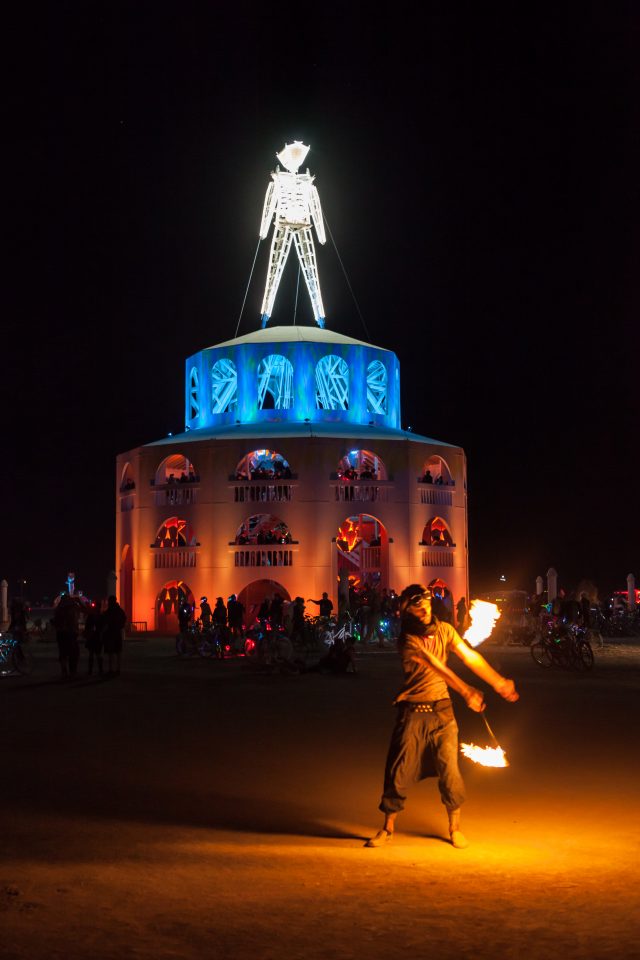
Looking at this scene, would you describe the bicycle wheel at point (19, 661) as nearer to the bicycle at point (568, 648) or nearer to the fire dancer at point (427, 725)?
the bicycle at point (568, 648)

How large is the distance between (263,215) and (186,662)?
3380cm

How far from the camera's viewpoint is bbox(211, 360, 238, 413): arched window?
55.1 meters

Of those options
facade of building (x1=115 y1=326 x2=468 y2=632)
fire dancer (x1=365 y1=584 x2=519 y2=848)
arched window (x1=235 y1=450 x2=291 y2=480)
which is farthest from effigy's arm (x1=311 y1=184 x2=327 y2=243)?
fire dancer (x1=365 y1=584 x2=519 y2=848)

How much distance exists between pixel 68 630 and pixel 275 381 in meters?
32.0

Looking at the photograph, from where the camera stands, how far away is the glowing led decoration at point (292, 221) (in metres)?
57.6

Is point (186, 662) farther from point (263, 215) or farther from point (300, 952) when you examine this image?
point (263, 215)

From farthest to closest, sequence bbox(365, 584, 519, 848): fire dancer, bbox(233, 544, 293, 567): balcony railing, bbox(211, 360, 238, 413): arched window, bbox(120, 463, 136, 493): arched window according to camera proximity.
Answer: bbox(211, 360, 238, 413): arched window
bbox(120, 463, 136, 493): arched window
bbox(233, 544, 293, 567): balcony railing
bbox(365, 584, 519, 848): fire dancer

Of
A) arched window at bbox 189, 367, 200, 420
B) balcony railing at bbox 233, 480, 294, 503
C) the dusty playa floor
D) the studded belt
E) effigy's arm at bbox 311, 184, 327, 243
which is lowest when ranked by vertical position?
the dusty playa floor

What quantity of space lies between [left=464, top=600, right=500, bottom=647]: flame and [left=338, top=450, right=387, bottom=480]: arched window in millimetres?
40987

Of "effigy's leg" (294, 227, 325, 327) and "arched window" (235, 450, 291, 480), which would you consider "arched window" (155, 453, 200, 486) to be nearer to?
"arched window" (235, 450, 291, 480)

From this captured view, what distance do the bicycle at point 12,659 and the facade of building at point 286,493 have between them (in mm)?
24022

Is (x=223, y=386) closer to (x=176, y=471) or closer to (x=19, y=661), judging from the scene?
(x=176, y=471)

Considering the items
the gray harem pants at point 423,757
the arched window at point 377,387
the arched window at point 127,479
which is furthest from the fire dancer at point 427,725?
the arched window at point 377,387

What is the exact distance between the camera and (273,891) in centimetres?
661
